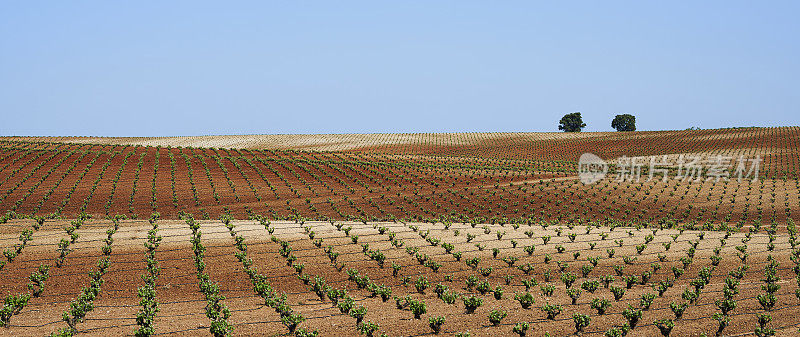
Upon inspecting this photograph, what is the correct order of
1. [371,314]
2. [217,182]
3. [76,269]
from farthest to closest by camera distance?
[217,182], [76,269], [371,314]

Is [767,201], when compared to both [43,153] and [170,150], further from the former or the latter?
[43,153]

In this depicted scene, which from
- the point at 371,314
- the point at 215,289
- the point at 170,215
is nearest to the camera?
the point at 371,314

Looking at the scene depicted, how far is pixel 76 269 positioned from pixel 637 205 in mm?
38432

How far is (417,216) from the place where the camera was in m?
39.8

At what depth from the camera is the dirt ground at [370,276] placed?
44.5 ft

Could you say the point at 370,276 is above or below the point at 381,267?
below

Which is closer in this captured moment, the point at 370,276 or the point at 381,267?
the point at 370,276

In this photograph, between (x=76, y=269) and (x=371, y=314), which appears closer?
(x=371, y=314)

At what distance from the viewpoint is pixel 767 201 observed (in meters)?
44.6

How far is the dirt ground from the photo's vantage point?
534 inches

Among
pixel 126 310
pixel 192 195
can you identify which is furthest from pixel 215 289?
pixel 192 195

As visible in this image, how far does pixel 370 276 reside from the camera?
18031mm

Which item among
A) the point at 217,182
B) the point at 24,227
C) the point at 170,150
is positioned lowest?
the point at 24,227

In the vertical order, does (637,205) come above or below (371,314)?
above
